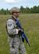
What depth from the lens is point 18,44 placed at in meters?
5.91

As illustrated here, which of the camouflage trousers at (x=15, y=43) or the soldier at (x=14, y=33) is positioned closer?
the soldier at (x=14, y=33)

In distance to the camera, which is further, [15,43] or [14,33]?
[15,43]

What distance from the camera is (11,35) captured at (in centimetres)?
576

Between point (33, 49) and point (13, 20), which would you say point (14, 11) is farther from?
point (33, 49)

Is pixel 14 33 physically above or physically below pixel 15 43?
above

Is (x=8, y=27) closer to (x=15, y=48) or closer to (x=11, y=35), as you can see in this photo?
(x=11, y=35)

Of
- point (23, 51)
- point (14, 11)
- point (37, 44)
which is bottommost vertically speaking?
point (37, 44)

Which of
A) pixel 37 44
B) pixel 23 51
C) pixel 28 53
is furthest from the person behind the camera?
pixel 37 44

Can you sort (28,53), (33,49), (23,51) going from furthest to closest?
(33,49), (28,53), (23,51)

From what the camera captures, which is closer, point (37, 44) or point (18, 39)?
point (18, 39)

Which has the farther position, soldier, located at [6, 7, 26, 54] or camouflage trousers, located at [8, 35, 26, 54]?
camouflage trousers, located at [8, 35, 26, 54]

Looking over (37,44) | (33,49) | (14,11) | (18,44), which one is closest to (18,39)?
(18,44)

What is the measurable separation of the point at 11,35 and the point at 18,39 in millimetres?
212

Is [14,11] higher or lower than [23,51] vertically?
higher
